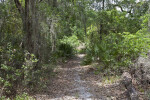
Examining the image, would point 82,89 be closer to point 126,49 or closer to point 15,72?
point 15,72

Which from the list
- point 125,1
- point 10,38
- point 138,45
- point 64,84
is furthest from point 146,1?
point 10,38

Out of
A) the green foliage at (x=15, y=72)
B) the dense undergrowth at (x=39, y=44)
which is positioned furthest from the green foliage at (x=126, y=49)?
the green foliage at (x=15, y=72)

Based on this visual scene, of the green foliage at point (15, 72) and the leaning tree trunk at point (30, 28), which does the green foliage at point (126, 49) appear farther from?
the green foliage at point (15, 72)

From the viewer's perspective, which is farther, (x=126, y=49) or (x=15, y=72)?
(x=126, y=49)

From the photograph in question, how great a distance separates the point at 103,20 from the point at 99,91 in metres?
7.39

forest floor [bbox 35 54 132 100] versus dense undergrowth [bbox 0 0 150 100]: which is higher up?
dense undergrowth [bbox 0 0 150 100]

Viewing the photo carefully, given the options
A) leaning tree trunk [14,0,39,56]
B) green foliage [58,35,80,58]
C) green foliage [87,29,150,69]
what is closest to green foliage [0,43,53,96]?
leaning tree trunk [14,0,39,56]

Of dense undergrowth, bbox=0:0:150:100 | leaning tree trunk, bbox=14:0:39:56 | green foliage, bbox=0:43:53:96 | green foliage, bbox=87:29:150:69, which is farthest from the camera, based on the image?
green foliage, bbox=87:29:150:69

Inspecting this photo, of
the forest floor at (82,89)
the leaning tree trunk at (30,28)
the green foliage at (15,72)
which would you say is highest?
the leaning tree trunk at (30,28)

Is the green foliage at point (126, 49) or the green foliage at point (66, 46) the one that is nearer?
the green foliage at point (126, 49)

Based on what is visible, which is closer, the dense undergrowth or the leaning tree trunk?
the dense undergrowth

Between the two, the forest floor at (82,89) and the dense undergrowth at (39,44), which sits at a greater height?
the dense undergrowth at (39,44)

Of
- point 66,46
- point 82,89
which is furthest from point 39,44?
point 66,46

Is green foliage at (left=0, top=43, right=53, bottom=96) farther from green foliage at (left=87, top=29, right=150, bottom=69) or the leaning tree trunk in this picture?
green foliage at (left=87, top=29, right=150, bottom=69)
